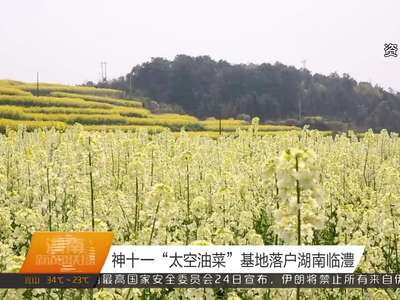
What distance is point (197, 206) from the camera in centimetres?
736

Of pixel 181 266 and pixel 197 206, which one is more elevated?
pixel 197 206

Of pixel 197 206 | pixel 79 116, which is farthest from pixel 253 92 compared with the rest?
pixel 197 206

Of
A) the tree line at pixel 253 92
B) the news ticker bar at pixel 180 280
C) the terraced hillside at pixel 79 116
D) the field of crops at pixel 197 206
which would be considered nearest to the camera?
the field of crops at pixel 197 206

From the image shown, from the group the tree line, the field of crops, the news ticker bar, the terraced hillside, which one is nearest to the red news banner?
the news ticker bar

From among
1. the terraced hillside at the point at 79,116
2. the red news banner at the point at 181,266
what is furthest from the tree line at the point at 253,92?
the red news banner at the point at 181,266

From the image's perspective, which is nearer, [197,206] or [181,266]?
[181,266]

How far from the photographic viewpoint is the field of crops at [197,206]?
386 centimetres

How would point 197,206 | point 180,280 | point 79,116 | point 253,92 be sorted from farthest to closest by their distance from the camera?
point 253,92, point 79,116, point 197,206, point 180,280

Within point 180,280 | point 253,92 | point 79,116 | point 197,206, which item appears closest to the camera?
point 180,280

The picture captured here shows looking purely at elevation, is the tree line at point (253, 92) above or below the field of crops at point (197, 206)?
above

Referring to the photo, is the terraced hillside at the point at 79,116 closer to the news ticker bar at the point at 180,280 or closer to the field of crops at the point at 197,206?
the field of crops at the point at 197,206

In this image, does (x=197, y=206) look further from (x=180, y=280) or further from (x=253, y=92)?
(x=253, y=92)

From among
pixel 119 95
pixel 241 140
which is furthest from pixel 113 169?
pixel 119 95

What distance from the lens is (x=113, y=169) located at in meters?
12.0
